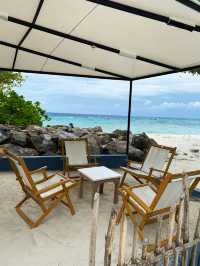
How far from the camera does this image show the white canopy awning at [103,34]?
2.87 metres

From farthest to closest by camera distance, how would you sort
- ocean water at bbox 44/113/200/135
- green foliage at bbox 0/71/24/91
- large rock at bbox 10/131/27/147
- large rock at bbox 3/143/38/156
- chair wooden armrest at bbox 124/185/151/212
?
1. ocean water at bbox 44/113/200/135
2. green foliage at bbox 0/71/24/91
3. large rock at bbox 10/131/27/147
4. large rock at bbox 3/143/38/156
5. chair wooden armrest at bbox 124/185/151/212

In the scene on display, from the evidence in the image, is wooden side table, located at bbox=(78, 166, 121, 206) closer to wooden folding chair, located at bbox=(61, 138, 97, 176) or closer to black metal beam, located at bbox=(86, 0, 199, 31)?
wooden folding chair, located at bbox=(61, 138, 97, 176)

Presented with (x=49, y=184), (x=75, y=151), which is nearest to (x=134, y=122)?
(x=75, y=151)

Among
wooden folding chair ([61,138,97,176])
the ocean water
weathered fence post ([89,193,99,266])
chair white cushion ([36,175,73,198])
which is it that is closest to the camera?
weathered fence post ([89,193,99,266])

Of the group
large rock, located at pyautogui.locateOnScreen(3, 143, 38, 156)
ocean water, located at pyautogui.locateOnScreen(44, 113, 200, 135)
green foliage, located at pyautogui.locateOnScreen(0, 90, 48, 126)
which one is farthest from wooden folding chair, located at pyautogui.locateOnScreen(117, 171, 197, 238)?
ocean water, located at pyautogui.locateOnScreen(44, 113, 200, 135)

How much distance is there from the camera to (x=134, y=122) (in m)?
41.9

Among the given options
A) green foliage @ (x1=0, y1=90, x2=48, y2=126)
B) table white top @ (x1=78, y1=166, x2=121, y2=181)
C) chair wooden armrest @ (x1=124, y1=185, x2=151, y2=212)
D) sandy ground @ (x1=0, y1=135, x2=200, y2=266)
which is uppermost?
green foliage @ (x1=0, y1=90, x2=48, y2=126)

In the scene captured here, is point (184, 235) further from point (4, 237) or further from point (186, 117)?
point (186, 117)

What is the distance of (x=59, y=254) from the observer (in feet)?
9.84

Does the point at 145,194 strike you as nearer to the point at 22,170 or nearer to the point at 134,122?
the point at 22,170

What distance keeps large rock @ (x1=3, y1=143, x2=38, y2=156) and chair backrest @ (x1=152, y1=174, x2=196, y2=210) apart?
4.60 m

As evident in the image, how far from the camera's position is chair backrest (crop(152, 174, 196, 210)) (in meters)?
3.03

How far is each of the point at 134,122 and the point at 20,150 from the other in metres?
35.6

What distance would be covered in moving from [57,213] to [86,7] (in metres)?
2.82
